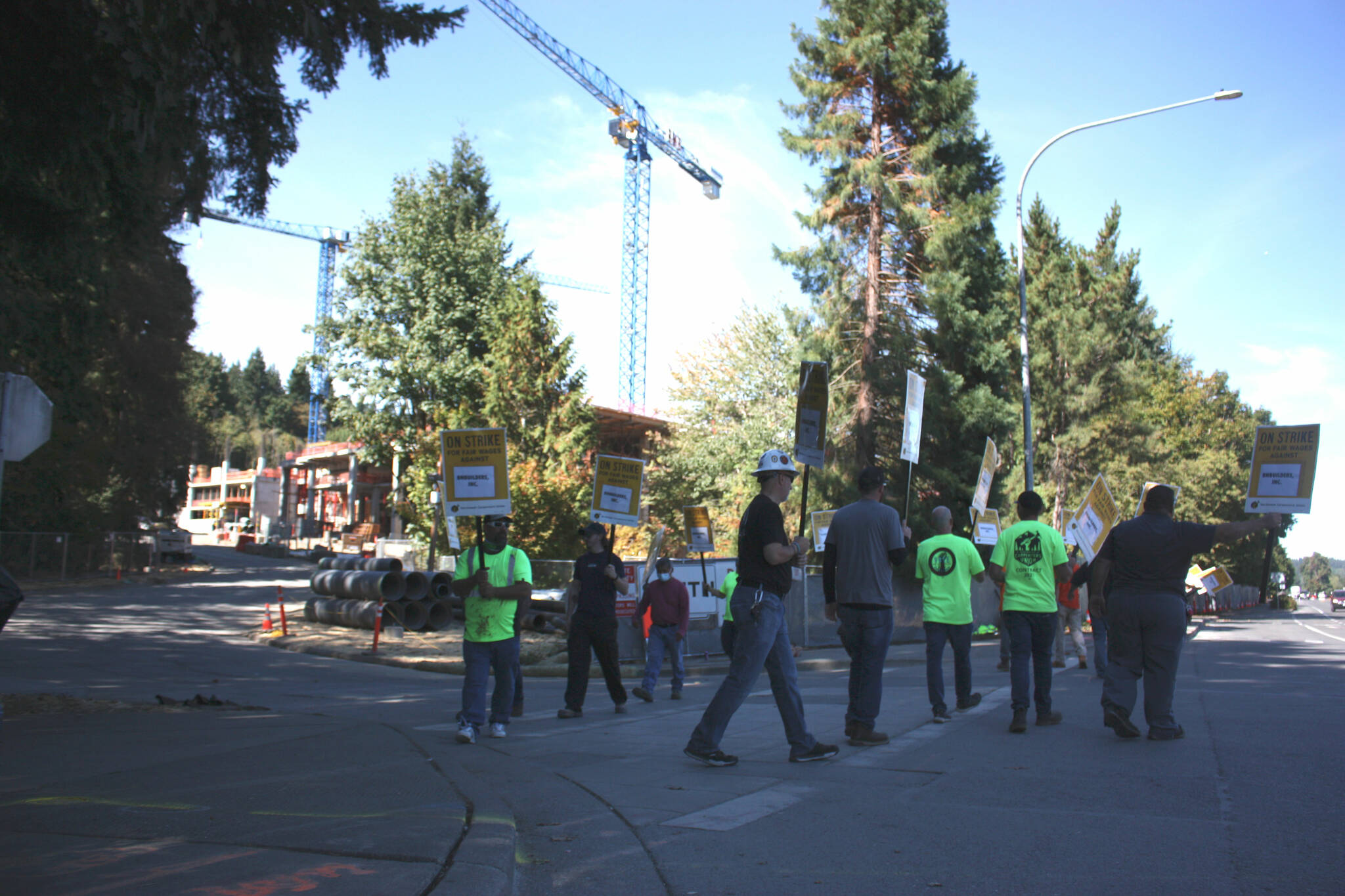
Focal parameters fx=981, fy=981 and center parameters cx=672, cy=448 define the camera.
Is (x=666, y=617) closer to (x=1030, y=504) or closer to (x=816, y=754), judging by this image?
(x=1030, y=504)

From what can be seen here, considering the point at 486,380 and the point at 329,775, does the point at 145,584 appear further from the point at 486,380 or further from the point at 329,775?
the point at 329,775

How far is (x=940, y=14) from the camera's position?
2862 cm

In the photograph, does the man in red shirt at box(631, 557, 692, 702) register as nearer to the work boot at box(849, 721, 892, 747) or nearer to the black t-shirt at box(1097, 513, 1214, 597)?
the work boot at box(849, 721, 892, 747)

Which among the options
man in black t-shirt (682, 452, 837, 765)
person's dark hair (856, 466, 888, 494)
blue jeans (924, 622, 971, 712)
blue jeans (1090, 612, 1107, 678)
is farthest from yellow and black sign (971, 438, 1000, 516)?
man in black t-shirt (682, 452, 837, 765)

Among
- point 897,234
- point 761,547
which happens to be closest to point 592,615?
point 761,547

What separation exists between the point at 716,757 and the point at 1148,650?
3.31m

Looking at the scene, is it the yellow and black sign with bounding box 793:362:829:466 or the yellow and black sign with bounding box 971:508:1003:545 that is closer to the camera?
the yellow and black sign with bounding box 793:362:829:466

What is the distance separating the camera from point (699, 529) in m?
19.2

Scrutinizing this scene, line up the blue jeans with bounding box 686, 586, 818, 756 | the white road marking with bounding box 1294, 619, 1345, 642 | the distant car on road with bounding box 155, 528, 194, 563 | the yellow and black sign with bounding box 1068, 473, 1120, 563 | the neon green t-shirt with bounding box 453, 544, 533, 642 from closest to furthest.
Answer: the blue jeans with bounding box 686, 586, 818, 756 < the neon green t-shirt with bounding box 453, 544, 533, 642 < the yellow and black sign with bounding box 1068, 473, 1120, 563 < the white road marking with bounding box 1294, 619, 1345, 642 < the distant car on road with bounding box 155, 528, 194, 563

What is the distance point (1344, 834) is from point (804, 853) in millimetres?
2536

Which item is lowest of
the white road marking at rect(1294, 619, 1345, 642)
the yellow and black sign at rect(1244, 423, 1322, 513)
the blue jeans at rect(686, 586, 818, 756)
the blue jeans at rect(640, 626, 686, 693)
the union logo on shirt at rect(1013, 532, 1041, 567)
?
the white road marking at rect(1294, 619, 1345, 642)

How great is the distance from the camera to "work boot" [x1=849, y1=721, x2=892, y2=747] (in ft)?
22.8

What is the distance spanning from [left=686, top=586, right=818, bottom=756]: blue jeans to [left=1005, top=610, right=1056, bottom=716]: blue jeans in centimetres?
235

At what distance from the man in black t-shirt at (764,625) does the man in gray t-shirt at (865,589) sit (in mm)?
651
